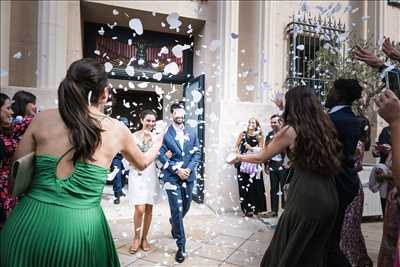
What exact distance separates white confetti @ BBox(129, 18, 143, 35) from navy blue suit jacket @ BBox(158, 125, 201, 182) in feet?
11.9

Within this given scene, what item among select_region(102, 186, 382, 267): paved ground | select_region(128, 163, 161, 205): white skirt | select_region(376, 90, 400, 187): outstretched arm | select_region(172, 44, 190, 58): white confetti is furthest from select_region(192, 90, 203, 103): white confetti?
select_region(376, 90, 400, 187): outstretched arm

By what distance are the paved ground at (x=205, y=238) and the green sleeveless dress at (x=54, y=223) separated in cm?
235

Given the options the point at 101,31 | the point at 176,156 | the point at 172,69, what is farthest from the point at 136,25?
the point at 176,156

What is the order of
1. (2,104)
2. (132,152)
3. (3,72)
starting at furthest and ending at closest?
(3,72) → (2,104) → (132,152)

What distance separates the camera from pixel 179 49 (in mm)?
7957

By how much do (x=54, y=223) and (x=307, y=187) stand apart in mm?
1709

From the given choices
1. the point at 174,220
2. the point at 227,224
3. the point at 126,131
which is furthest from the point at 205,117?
the point at 126,131

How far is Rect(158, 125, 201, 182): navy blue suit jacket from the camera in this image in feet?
14.3

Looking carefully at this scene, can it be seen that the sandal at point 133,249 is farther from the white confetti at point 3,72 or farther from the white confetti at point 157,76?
the white confetti at point 157,76

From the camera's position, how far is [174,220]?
420cm

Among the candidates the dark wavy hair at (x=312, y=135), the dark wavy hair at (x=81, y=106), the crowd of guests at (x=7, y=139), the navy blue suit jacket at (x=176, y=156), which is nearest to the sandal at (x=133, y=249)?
the navy blue suit jacket at (x=176, y=156)

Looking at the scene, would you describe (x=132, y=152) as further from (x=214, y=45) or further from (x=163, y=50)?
(x=163, y=50)

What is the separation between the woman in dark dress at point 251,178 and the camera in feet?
20.8

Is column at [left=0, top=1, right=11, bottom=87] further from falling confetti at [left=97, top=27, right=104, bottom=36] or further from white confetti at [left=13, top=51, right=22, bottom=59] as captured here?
falling confetti at [left=97, top=27, right=104, bottom=36]
